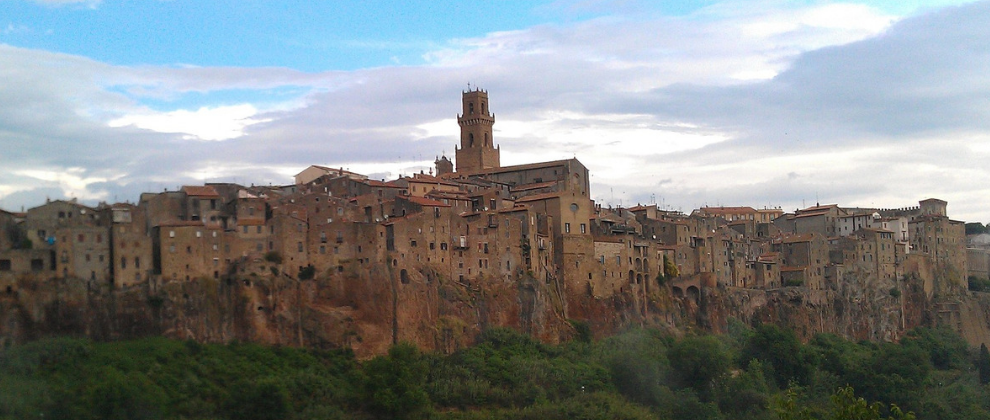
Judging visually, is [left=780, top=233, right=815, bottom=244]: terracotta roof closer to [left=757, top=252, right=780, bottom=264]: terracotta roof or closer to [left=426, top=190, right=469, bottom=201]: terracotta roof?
[left=757, top=252, right=780, bottom=264]: terracotta roof

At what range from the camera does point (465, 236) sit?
68312mm

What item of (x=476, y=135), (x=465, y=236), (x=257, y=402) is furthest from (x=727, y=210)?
(x=257, y=402)

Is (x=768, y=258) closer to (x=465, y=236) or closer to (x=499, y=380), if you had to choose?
(x=465, y=236)

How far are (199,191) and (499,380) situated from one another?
16.8 meters

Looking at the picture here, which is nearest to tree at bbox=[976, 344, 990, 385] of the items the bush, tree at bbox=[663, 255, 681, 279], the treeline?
the treeline

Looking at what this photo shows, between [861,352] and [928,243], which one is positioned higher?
[928,243]

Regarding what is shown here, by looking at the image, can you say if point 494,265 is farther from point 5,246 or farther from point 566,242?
point 5,246

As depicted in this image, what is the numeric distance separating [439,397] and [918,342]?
43.9m

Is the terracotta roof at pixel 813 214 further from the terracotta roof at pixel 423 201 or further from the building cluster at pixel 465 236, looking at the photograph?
the terracotta roof at pixel 423 201

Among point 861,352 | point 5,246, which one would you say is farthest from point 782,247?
point 5,246

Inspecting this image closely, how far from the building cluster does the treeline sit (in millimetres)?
3797

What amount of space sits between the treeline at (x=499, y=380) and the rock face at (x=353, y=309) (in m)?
0.92

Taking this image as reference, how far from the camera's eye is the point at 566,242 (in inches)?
2899

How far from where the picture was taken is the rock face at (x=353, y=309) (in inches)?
2188
